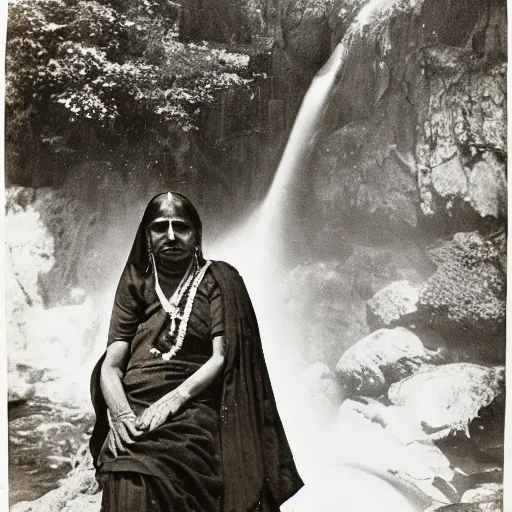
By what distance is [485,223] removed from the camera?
9.61ft

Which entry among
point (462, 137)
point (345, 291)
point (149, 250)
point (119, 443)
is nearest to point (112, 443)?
point (119, 443)

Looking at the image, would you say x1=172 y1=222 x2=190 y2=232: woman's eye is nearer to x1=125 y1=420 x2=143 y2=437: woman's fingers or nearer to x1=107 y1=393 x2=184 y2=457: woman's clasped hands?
x1=107 y1=393 x2=184 y2=457: woman's clasped hands

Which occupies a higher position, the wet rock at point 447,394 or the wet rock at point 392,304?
the wet rock at point 392,304

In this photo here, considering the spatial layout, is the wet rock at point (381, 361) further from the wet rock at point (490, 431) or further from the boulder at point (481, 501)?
the boulder at point (481, 501)

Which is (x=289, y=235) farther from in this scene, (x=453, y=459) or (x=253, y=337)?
(x=453, y=459)

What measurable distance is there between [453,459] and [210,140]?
5.10 ft

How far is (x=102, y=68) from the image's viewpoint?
295cm

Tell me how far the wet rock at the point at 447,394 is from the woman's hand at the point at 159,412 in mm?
828

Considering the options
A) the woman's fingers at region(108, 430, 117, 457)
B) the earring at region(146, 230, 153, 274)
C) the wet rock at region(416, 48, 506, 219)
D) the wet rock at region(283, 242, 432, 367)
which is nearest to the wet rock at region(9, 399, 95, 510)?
the woman's fingers at region(108, 430, 117, 457)

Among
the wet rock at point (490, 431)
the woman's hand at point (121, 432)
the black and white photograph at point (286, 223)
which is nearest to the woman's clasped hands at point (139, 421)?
the woman's hand at point (121, 432)

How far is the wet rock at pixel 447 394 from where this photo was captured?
2910 millimetres

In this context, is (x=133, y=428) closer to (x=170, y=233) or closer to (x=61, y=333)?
(x=61, y=333)

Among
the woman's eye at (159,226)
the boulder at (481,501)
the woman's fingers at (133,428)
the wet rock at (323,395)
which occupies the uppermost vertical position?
the woman's eye at (159,226)

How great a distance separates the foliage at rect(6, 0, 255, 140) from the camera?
294 cm
